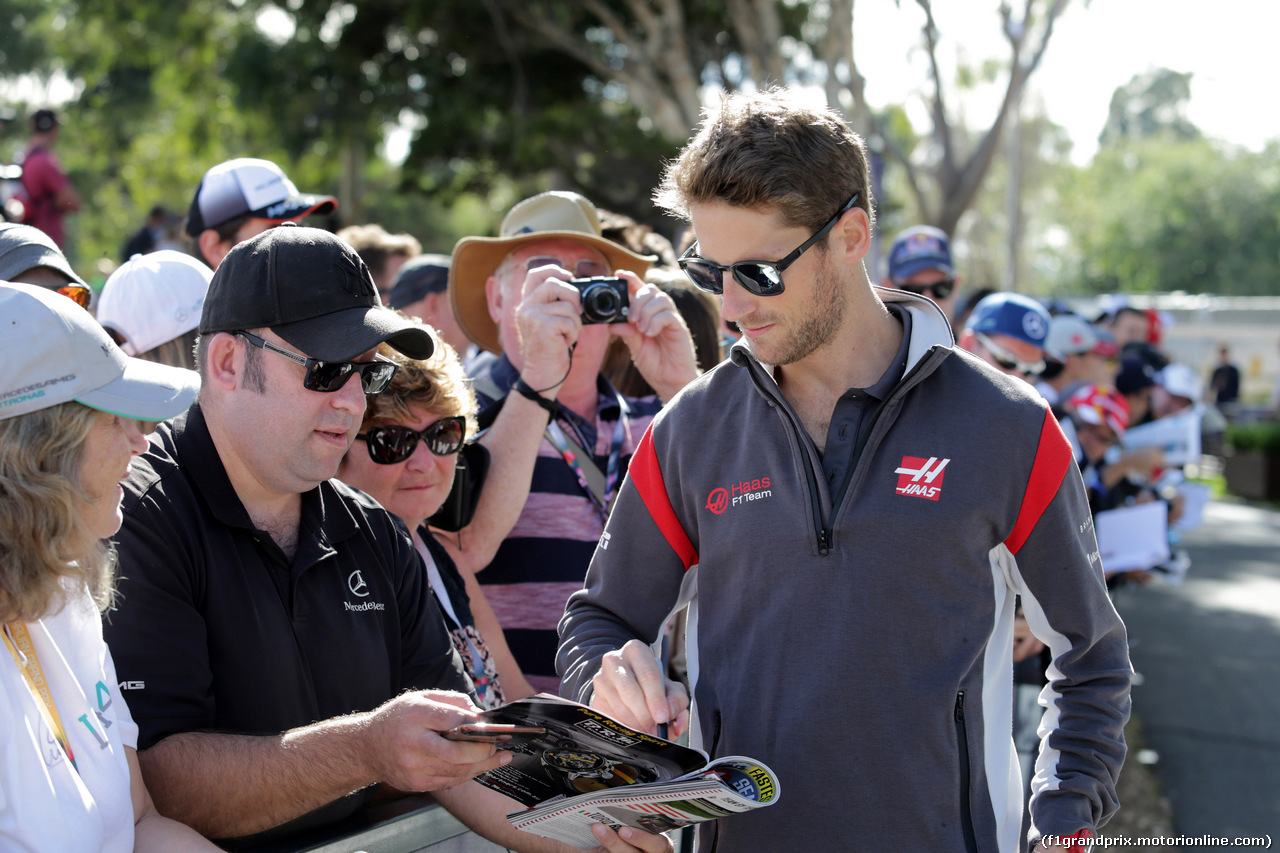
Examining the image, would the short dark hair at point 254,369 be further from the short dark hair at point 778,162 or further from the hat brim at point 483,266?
the hat brim at point 483,266

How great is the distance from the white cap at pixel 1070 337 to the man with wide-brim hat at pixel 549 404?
11.4ft

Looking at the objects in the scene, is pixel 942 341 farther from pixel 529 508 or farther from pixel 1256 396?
pixel 1256 396

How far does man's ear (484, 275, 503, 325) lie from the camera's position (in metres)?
3.85

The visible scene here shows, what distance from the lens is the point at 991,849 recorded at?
196cm

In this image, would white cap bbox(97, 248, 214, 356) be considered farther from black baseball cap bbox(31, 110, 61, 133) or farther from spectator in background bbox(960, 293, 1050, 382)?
black baseball cap bbox(31, 110, 61, 133)

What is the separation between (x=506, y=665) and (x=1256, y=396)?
3578 cm

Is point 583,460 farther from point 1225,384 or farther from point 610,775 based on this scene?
point 1225,384

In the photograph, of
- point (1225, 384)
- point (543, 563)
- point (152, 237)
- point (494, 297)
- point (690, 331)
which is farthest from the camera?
point (1225, 384)

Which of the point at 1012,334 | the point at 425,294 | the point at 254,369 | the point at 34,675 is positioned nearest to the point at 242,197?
the point at 425,294

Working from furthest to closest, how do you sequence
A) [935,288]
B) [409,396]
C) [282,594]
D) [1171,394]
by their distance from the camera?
1. [1171,394]
2. [935,288]
3. [409,396]
4. [282,594]

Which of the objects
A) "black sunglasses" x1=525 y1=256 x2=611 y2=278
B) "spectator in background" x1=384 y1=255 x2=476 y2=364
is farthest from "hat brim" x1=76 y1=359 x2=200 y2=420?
"spectator in background" x1=384 y1=255 x2=476 y2=364

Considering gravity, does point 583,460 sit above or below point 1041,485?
below

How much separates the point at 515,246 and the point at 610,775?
243cm

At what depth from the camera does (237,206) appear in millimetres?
4051
